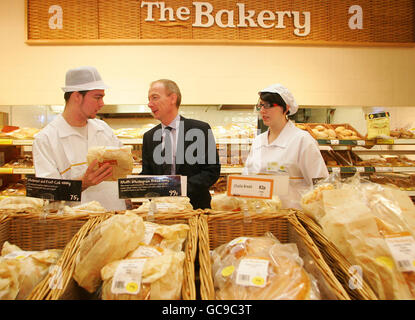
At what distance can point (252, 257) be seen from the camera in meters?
0.79

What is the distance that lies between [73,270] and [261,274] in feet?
1.77

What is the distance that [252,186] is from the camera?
1003mm

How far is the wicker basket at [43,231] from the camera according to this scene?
3.29ft

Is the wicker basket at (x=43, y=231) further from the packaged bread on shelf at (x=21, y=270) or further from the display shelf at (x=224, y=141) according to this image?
the display shelf at (x=224, y=141)

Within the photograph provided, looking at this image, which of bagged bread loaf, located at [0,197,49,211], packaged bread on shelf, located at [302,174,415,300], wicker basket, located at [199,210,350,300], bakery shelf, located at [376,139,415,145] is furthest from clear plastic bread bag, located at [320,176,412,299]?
bakery shelf, located at [376,139,415,145]

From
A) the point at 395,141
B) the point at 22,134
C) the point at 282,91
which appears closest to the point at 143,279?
the point at 282,91

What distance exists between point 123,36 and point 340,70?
9.92 feet

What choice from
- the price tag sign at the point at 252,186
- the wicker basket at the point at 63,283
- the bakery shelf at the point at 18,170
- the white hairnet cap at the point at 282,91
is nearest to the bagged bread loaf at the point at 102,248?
the wicker basket at the point at 63,283

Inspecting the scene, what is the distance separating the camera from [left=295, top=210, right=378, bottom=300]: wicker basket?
0.70 m

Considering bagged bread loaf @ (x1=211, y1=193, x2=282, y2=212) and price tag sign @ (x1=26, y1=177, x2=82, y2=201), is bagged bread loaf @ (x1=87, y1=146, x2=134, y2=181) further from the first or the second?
bagged bread loaf @ (x1=211, y1=193, x2=282, y2=212)

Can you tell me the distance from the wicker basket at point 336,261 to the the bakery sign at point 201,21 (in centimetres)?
318

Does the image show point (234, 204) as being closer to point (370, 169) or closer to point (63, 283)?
point (63, 283)

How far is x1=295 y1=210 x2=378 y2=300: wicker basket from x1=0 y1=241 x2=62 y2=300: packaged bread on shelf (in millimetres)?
903
